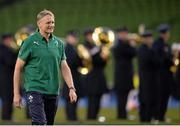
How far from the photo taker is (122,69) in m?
18.1

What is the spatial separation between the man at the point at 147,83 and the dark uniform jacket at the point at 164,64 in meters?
0.11

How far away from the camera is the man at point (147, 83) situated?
16.9 metres

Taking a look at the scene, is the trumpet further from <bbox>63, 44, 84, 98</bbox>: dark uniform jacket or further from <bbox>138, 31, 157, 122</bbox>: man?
<bbox>138, 31, 157, 122</bbox>: man

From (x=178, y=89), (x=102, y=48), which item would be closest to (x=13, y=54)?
(x=102, y=48)

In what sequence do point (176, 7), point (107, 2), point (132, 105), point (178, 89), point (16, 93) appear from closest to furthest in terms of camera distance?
point (16, 93) < point (178, 89) < point (132, 105) < point (176, 7) < point (107, 2)

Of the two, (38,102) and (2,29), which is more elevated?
(2,29)

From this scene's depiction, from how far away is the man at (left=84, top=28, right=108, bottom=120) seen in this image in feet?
57.7

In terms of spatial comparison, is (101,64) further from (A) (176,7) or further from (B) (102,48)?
(A) (176,7)

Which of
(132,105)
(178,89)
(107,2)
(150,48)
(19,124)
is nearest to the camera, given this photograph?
(19,124)

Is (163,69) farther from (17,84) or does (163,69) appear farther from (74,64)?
(17,84)

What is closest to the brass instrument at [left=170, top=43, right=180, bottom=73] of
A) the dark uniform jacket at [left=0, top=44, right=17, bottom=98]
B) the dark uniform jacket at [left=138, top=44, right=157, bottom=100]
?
the dark uniform jacket at [left=138, top=44, right=157, bottom=100]

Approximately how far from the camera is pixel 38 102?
957 cm

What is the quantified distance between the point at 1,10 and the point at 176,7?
232 inches

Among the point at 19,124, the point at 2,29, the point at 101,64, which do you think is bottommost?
the point at 19,124
